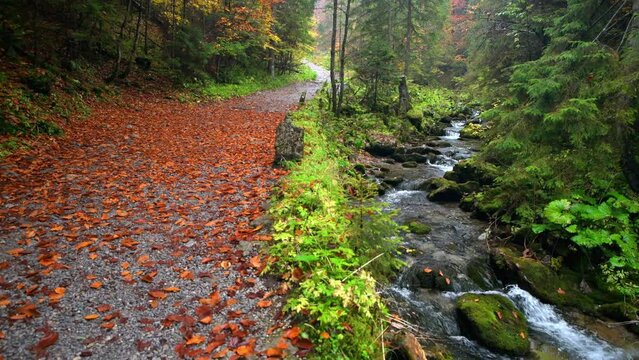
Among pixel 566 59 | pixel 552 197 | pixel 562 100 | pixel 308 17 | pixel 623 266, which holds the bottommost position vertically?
pixel 623 266

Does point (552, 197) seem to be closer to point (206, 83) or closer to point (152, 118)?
point (152, 118)

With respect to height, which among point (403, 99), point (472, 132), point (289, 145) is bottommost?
point (289, 145)

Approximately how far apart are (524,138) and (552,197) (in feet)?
5.20

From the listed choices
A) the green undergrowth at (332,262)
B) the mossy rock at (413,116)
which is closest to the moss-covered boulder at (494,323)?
the green undergrowth at (332,262)

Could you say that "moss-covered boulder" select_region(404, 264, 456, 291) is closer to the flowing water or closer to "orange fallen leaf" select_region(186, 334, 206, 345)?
the flowing water

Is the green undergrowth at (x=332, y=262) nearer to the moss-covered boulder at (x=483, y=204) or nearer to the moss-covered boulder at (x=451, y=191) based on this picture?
the moss-covered boulder at (x=483, y=204)

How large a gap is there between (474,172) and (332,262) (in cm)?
927

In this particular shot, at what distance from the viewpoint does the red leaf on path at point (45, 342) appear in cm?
327

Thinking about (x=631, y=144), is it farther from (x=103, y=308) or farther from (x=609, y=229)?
(x=103, y=308)

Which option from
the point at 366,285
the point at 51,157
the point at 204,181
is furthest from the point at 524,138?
the point at 51,157

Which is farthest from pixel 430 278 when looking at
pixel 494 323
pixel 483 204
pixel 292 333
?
pixel 292 333

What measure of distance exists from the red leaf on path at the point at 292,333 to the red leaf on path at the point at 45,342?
2.32 metres

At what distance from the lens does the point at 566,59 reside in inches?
296

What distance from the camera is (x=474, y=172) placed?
38.8 feet
